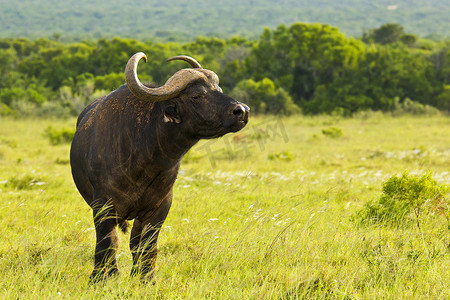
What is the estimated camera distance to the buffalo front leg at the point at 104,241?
3.73 meters

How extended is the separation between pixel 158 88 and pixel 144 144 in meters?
0.51

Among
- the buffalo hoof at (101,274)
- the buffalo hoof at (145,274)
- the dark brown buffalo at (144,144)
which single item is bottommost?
the buffalo hoof at (145,274)

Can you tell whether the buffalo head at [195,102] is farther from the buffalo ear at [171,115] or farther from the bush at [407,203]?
the bush at [407,203]

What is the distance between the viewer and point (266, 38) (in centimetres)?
3694

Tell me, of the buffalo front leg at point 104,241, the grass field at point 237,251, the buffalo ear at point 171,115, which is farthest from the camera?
A: the buffalo front leg at point 104,241

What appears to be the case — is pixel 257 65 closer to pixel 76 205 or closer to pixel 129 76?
pixel 76 205

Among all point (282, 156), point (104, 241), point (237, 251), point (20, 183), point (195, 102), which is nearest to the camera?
point (195, 102)

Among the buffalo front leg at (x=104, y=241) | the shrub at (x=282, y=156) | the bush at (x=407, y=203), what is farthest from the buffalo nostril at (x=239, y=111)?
the shrub at (x=282, y=156)

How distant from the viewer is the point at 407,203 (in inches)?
217

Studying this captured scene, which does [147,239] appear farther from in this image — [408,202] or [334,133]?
[334,133]

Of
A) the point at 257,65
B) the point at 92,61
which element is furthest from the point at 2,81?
the point at 257,65

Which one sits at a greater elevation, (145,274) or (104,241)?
(104,241)

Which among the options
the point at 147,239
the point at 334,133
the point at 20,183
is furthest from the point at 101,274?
the point at 334,133

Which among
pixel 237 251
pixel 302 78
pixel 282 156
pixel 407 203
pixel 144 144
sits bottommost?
pixel 302 78
